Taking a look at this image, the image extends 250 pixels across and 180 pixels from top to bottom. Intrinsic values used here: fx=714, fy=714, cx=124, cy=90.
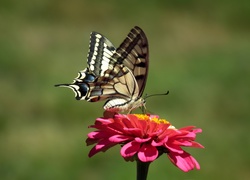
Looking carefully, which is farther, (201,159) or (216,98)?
(216,98)

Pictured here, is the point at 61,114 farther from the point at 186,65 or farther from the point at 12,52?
the point at 186,65

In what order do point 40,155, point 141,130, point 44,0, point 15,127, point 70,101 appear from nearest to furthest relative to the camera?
point 141,130
point 40,155
point 15,127
point 70,101
point 44,0

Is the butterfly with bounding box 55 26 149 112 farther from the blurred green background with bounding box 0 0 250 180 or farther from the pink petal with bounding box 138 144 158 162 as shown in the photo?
the blurred green background with bounding box 0 0 250 180

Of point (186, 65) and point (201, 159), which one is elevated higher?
point (186, 65)

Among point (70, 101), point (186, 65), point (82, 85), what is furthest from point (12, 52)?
point (82, 85)

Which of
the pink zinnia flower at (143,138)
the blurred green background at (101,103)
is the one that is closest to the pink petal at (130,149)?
the pink zinnia flower at (143,138)

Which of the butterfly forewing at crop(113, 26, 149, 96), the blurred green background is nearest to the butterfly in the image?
the butterfly forewing at crop(113, 26, 149, 96)

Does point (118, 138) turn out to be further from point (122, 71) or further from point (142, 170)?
point (122, 71)
